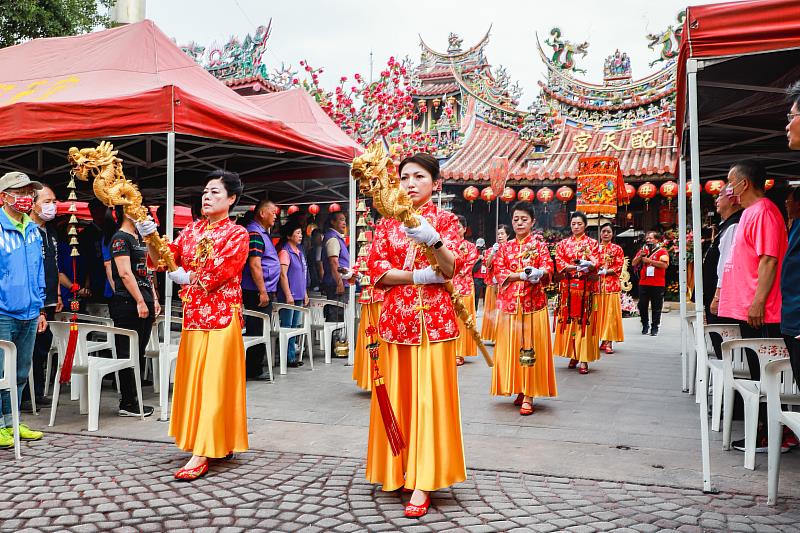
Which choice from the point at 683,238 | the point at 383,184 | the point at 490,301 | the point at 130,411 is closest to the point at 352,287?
the point at 490,301

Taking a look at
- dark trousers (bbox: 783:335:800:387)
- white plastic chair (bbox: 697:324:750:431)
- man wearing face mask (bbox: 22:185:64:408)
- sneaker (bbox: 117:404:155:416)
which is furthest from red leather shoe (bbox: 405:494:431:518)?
man wearing face mask (bbox: 22:185:64:408)

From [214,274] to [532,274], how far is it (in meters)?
2.64

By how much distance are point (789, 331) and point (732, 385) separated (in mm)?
1668

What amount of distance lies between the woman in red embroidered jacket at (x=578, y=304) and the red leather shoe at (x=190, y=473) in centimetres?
482

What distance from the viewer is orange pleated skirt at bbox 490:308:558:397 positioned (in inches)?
220

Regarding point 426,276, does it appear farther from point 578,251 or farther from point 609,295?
point 609,295

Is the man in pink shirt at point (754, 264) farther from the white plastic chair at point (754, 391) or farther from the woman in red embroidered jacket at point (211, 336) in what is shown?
the woman in red embroidered jacket at point (211, 336)

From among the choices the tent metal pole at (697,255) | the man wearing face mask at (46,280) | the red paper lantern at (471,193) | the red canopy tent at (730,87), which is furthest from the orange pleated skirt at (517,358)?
the red paper lantern at (471,193)

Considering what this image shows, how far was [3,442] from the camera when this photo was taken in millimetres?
4340

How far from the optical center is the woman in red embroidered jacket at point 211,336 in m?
3.88

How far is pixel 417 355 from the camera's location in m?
3.36

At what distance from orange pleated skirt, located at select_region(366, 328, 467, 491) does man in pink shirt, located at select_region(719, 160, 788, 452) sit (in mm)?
2134

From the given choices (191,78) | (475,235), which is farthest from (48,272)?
(475,235)

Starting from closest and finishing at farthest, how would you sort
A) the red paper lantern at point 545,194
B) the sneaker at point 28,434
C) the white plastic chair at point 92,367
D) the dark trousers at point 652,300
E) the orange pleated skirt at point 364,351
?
the sneaker at point 28,434 → the white plastic chair at point 92,367 → the orange pleated skirt at point 364,351 → the dark trousers at point 652,300 → the red paper lantern at point 545,194
